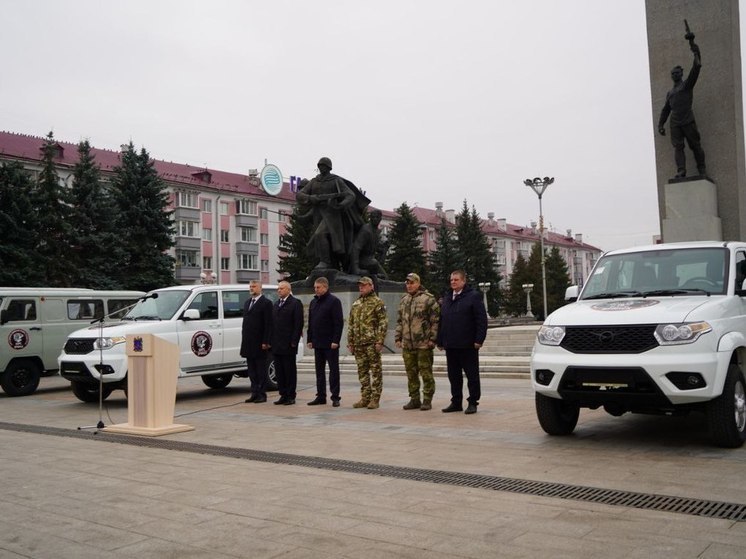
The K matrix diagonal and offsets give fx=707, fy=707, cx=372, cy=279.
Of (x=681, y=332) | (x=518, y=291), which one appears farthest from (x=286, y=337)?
(x=518, y=291)

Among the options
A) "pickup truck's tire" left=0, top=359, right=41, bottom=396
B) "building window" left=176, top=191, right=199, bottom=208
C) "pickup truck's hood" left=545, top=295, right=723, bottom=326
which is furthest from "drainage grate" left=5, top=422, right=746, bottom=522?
"building window" left=176, top=191, right=199, bottom=208

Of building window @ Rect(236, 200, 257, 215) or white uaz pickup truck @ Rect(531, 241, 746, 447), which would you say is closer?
white uaz pickup truck @ Rect(531, 241, 746, 447)

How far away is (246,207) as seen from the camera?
6969 centimetres

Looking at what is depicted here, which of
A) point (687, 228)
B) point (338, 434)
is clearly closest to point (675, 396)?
point (338, 434)

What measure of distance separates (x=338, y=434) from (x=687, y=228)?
488 inches

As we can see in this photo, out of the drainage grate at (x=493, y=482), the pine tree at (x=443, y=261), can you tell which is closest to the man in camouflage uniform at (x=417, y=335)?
the drainage grate at (x=493, y=482)

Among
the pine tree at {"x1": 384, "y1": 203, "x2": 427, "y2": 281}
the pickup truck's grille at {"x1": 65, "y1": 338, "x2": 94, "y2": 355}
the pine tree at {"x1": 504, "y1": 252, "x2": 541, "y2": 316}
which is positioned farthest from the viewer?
the pine tree at {"x1": 504, "y1": 252, "x2": 541, "y2": 316}

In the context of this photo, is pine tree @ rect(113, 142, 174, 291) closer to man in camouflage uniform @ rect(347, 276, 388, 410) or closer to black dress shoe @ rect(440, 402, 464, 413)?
man in camouflage uniform @ rect(347, 276, 388, 410)

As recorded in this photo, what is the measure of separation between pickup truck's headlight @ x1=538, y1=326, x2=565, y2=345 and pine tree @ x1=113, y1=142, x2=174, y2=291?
38.2 metres

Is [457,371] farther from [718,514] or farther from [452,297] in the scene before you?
[718,514]

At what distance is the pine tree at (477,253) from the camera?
229ft

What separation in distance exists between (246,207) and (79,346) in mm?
58113

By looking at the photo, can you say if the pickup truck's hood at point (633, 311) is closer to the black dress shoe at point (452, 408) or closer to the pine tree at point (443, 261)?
the black dress shoe at point (452, 408)

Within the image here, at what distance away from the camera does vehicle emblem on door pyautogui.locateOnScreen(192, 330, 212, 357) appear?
43.3ft
